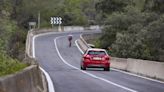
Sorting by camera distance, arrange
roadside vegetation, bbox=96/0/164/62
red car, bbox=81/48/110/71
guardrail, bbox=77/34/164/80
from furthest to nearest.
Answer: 1. roadside vegetation, bbox=96/0/164/62
2. red car, bbox=81/48/110/71
3. guardrail, bbox=77/34/164/80

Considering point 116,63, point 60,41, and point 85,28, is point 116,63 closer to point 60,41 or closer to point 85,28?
point 60,41

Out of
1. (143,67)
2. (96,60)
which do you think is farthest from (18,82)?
(96,60)

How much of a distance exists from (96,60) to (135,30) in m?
37.9

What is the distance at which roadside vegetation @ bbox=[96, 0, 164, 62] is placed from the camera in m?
50.8

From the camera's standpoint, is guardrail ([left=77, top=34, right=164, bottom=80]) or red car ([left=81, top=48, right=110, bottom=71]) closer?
guardrail ([left=77, top=34, right=164, bottom=80])

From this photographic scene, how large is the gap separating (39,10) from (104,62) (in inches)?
3810

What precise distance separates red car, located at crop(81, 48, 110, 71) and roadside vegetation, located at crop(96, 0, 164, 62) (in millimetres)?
4438

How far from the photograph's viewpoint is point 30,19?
126438 millimetres

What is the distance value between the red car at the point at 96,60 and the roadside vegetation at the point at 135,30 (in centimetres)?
444

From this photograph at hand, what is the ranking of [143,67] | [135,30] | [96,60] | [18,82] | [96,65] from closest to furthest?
[18,82], [143,67], [96,60], [96,65], [135,30]

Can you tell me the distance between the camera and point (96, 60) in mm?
36938

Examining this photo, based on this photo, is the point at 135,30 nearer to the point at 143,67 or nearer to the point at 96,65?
the point at 96,65

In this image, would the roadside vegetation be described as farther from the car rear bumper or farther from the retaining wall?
the retaining wall

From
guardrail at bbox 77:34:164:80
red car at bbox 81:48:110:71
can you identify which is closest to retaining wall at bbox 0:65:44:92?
guardrail at bbox 77:34:164:80
